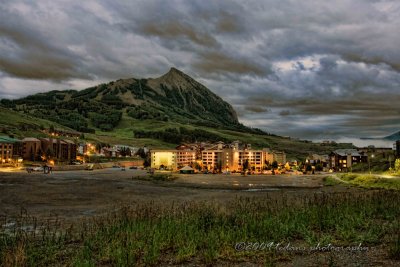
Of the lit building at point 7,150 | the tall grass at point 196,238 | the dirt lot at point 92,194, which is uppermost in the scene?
the lit building at point 7,150

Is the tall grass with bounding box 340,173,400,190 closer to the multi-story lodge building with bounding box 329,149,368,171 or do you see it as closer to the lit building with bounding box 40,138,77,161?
the multi-story lodge building with bounding box 329,149,368,171

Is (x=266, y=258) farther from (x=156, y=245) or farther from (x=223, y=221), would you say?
(x=223, y=221)

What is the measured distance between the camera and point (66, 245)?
645 inches

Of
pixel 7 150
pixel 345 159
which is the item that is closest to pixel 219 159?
pixel 345 159

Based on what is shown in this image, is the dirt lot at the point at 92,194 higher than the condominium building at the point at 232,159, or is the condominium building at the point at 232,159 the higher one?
the condominium building at the point at 232,159

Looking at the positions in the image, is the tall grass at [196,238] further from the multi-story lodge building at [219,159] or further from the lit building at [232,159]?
the lit building at [232,159]

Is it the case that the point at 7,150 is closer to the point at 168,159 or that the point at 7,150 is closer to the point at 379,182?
the point at 168,159

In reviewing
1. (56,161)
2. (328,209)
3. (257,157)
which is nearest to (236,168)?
(257,157)

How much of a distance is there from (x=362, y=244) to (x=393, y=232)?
241 centimetres

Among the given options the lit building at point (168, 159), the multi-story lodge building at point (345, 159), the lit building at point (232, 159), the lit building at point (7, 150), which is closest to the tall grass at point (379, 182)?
the multi-story lodge building at point (345, 159)

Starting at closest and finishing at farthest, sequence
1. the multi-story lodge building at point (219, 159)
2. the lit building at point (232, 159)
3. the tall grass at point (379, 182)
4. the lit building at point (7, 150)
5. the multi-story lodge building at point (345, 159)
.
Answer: the tall grass at point (379, 182) < the lit building at point (7, 150) < the multi-story lodge building at point (345, 159) < the multi-story lodge building at point (219, 159) < the lit building at point (232, 159)

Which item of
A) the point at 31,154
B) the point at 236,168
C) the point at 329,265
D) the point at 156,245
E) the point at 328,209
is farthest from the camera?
the point at 236,168

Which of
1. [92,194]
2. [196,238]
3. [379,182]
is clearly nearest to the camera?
[196,238]

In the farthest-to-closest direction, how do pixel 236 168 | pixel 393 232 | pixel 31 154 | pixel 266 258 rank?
pixel 236 168 < pixel 31 154 < pixel 393 232 < pixel 266 258
